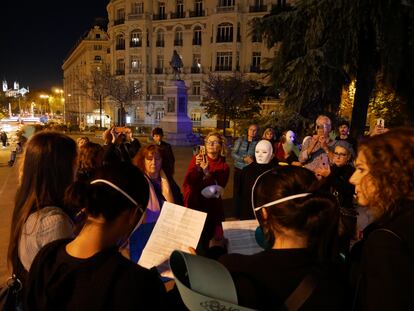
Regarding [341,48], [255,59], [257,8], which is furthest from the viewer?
[255,59]

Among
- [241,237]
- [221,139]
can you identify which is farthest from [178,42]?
[241,237]

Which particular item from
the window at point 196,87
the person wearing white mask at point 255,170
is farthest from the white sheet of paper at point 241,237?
the window at point 196,87

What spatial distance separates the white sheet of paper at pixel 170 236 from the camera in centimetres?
226

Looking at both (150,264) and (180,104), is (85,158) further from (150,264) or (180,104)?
(180,104)

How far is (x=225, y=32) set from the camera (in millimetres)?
45719

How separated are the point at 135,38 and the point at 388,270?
178 feet

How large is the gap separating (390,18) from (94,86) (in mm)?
39605

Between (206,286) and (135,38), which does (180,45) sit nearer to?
(135,38)

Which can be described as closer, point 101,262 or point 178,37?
point 101,262

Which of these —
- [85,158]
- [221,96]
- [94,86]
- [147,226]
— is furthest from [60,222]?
[94,86]

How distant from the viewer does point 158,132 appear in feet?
25.8

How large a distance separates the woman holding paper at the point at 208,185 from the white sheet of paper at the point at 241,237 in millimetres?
1888

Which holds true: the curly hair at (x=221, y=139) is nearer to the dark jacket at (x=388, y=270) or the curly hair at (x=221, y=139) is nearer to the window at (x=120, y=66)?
the dark jacket at (x=388, y=270)

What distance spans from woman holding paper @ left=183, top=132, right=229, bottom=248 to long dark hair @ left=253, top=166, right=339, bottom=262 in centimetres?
300
